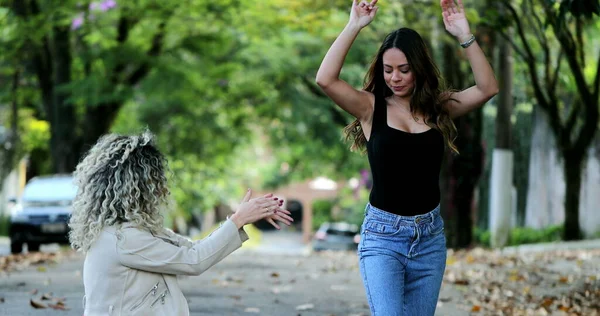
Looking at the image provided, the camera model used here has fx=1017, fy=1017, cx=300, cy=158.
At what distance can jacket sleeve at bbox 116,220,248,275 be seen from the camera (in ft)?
13.8

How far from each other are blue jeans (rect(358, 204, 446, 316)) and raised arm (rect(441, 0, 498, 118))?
601 mm

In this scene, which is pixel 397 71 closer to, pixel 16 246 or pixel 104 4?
pixel 104 4

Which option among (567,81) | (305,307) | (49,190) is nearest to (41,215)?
(49,190)

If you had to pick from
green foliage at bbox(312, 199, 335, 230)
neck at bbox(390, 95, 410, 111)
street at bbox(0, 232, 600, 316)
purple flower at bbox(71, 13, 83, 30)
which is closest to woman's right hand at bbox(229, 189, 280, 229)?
neck at bbox(390, 95, 410, 111)

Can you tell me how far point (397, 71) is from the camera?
4715mm

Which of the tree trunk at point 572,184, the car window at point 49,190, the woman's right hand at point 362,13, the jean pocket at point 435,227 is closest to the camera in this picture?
the jean pocket at point 435,227

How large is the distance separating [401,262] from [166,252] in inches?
42.4

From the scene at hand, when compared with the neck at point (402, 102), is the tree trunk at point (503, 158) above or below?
below

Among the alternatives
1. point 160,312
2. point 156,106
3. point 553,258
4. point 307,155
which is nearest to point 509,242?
point 553,258

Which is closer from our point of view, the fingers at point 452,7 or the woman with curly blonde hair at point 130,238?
the woman with curly blonde hair at point 130,238

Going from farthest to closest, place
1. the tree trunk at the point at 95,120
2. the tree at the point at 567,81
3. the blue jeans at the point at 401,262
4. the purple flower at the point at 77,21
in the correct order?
the tree trunk at the point at 95,120, the purple flower at the point at 77,21, the tree at the point at 567,81, the blue jeans at the point at 401,262

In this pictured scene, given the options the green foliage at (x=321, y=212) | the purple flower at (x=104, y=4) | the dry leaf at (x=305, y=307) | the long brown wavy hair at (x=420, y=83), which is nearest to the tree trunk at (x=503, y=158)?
the purple flower at (x=104, y=4)

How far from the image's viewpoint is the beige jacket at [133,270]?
13.8ft

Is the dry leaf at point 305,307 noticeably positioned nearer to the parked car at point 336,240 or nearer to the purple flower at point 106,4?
the purple flower at point 106,4
